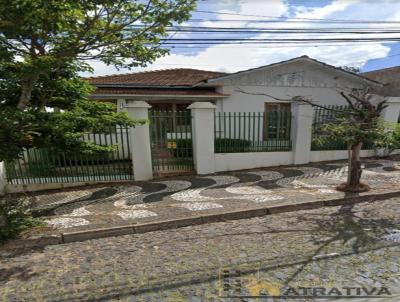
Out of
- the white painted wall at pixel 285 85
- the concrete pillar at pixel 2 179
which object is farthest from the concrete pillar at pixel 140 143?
→ the white painted wall at pixel 285 85

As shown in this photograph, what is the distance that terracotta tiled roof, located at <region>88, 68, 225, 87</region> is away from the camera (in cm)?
1256

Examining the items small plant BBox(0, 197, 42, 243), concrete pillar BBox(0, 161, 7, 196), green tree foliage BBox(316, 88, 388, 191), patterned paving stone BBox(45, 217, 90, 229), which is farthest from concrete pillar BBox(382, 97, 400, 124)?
concrete pillar BBox(0, 161, 7, 196)

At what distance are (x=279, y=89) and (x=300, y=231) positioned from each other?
10.4 meters

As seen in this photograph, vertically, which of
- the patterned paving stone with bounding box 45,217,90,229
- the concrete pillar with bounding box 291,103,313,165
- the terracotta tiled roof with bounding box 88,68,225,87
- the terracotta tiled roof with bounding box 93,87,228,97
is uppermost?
the terracotta tiled roof with bounding box 88,68,225,87

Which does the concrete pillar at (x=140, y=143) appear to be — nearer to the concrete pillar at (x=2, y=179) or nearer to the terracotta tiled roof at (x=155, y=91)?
the concrete pillar at (x=2, y=179)

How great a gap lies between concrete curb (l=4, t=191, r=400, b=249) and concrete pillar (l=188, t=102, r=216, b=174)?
3.25 meters

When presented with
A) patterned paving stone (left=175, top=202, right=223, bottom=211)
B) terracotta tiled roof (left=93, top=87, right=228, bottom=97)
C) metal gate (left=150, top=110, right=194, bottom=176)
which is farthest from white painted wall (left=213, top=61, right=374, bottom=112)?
patterned paving stone (left=175, top=202, right=223, bottom=211)

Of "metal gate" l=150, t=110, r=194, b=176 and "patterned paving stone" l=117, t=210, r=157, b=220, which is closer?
"patterned paving stone" l=117, t=210, r=157, b=220

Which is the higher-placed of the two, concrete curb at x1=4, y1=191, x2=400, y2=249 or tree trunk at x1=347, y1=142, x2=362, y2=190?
tree trunk at x1=347, y1=142, x2=362, y2=190

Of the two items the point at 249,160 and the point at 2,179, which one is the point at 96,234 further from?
the point at 249,160

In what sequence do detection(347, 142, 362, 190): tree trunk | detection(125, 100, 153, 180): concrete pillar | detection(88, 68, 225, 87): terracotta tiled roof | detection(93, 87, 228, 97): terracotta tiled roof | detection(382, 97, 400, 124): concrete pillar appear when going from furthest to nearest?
detection(88, 68, 225, 87): terracotta tiled roof, detection(93, 87, 228, 97): terracotta tiled roof, detection(382, 97, 400, 124): concrete pillar, detection(125, 100, 153, 180): concrete pillar, detection(347, 142, 362, 190): tree trunk

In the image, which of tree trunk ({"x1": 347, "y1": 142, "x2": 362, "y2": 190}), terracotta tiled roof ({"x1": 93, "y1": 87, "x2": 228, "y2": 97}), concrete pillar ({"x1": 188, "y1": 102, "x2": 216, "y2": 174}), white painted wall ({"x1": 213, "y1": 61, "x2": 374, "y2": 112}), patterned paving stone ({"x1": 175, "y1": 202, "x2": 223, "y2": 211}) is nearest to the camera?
patterned paving stone ({"x1": 175, "y1": 202, "x2": 223, "y2": 211})

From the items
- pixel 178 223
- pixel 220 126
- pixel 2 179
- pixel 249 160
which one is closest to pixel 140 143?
pixel 220 126

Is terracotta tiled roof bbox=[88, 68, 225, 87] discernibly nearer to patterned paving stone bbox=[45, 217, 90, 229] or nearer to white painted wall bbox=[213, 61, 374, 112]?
white painted wall bbox=[213, 61, 374, 112]
